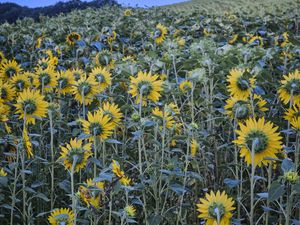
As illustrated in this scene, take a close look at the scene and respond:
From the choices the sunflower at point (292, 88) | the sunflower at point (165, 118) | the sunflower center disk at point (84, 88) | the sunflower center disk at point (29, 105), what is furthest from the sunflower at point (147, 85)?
the sunflower at point (292, 88)

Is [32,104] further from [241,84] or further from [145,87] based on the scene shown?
[241,84]

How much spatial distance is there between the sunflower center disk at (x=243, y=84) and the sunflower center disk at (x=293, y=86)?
0.55ft

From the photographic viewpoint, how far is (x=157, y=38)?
434cm

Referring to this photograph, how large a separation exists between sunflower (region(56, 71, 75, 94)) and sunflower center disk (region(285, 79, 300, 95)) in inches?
46.5

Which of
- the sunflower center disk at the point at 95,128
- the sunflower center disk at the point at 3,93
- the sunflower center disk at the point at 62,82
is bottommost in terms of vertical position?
the sunflower center disk at the point at 95,128

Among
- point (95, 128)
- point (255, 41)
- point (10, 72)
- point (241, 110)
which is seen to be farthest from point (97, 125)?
point (255, 41)

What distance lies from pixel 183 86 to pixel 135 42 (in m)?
3.45

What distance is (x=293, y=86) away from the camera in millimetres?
1988

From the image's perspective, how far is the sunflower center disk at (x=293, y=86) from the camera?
1992 millimetres

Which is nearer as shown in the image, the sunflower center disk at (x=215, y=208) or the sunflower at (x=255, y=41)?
the sunflower center disk at (x=215, y=208)

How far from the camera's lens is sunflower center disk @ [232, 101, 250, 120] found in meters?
2.01

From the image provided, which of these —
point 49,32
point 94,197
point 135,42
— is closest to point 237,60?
A: point 94,197

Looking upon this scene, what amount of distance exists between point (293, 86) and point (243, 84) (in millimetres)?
231

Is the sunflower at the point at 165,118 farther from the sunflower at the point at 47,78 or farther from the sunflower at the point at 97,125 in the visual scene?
the sunflower at the point at 47,78
